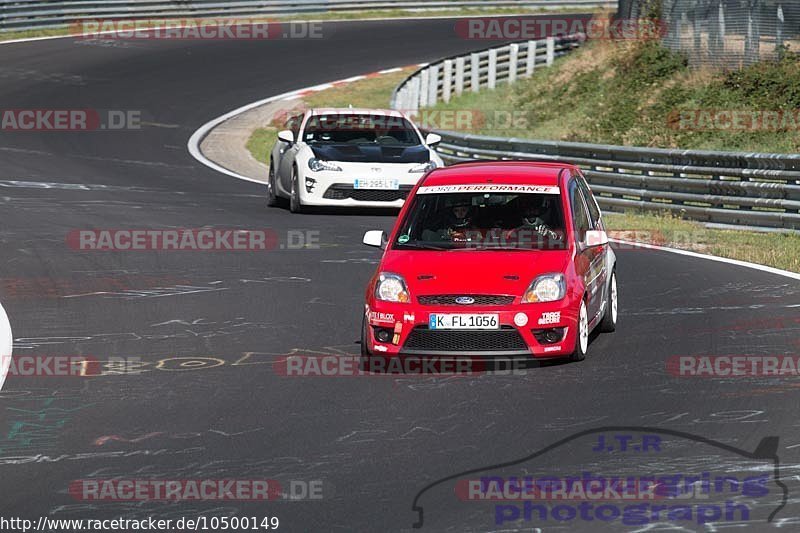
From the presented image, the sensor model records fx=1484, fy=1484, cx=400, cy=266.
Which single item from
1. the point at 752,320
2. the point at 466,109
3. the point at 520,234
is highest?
the point at 520,234

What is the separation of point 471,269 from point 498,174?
136 centimetres

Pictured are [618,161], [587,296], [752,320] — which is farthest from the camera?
[618,161]

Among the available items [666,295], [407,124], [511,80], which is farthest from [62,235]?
[511,80]

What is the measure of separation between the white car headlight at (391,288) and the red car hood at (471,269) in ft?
0.14

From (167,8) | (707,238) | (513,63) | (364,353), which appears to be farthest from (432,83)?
(364,353)

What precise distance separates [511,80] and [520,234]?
27014 mm

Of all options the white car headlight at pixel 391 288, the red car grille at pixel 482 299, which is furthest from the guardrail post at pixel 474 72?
the red car grille at pixel 482 299

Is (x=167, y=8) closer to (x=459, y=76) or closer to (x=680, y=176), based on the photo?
(x=459, y=76)

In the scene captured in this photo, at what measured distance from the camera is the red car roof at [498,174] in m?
11.4

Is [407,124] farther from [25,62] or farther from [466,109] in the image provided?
[25,62]

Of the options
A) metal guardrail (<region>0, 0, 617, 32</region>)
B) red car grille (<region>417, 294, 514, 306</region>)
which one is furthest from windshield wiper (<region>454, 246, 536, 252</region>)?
metal guardrail (<region>0, 0, 617, 32</region>)

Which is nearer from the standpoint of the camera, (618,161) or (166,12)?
(618,161)

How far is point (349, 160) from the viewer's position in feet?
66.6

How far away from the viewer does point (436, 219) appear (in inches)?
443
